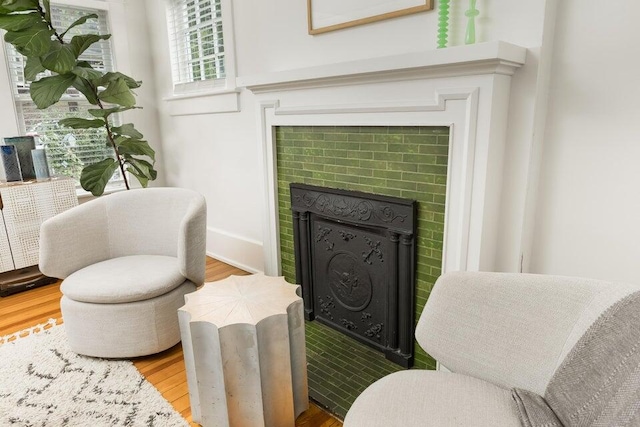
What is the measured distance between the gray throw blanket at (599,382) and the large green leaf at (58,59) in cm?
274

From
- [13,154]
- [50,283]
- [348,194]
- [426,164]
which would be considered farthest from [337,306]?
[13,154]

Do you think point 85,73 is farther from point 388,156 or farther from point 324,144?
point 388,156

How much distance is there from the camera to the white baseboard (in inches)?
114

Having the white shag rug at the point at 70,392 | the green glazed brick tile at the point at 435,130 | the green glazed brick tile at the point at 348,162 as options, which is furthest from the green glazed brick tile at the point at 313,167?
the white shag rug at the point at 70,392

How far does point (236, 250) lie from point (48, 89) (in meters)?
1.54

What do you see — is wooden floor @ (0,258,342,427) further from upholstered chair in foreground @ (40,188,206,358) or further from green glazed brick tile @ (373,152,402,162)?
green glazed brick tile @ (373,152,402,162)

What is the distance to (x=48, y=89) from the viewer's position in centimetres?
250

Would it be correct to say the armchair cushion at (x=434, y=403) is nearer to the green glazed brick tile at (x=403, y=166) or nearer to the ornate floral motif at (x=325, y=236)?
the green glazed brick tile at (x=403, y=166)

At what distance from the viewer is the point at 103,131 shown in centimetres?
329

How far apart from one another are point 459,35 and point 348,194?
0.78 m

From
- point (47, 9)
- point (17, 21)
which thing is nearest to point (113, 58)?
point (47, 9)

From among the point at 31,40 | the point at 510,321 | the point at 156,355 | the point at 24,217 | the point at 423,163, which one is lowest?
the point at 156,355

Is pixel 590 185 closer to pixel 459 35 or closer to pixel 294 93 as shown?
pixel 459 35

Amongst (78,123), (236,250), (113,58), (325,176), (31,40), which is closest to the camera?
Answer: (325,176)
